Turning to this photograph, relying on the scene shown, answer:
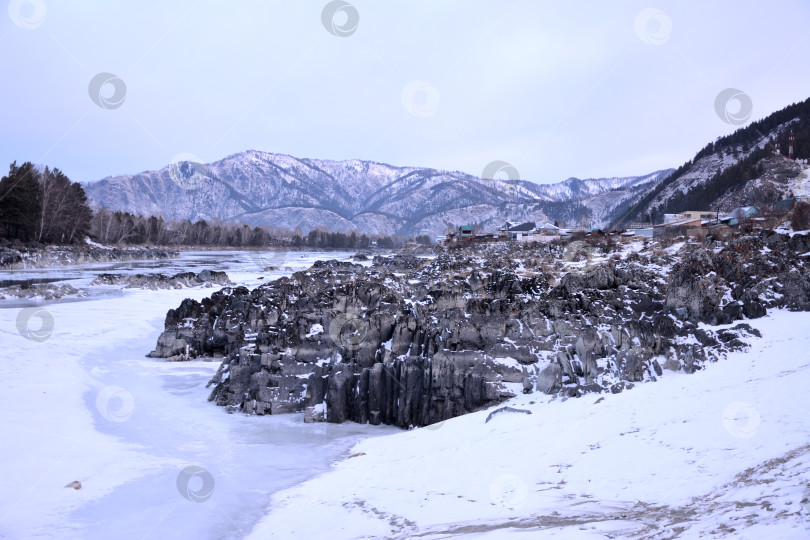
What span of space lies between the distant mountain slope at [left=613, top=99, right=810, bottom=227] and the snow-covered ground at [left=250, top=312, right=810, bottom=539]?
6311 centimetres

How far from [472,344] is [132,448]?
26.9ft

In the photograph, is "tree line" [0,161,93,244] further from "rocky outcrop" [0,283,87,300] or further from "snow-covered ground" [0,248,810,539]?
"snow-covered ground" [0,248,810,539]

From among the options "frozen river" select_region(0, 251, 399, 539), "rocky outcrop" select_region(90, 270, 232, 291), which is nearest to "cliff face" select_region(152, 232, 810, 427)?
"frozen river" select_region(0, 251, 399, 539)

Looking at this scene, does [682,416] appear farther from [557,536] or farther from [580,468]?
[557,536]

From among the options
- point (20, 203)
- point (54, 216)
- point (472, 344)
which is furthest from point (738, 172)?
point (54, 216)

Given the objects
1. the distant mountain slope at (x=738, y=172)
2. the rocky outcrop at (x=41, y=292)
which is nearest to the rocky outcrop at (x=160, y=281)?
the rocky outcrop at (x=41, y=292)

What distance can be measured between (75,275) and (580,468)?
46.8 metres

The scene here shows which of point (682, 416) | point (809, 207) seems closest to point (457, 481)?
point (682, 416)

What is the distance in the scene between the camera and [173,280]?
3722 cm

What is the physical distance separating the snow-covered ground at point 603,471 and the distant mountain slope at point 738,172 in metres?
63.1

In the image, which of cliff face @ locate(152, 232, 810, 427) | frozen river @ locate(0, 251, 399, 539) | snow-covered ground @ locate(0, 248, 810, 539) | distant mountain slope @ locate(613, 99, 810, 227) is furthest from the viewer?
distant mountain slope @ locate(613, 99, 810, 227)

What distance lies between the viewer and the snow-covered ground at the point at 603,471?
16.0 ft

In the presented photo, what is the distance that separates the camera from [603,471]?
6.52 m

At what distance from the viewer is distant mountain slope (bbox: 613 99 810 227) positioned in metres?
64.1
